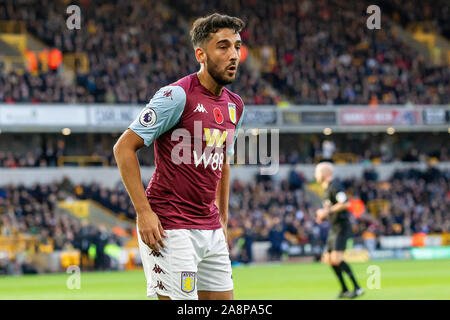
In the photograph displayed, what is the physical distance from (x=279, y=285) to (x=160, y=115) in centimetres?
1367

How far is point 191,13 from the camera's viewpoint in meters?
43.6

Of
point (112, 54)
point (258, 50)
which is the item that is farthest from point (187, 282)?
point (258, 50)

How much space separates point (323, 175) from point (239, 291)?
3.99 meters

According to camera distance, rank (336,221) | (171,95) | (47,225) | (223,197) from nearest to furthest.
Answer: (171,95)
(223,197)
(336,221)
(47,225)

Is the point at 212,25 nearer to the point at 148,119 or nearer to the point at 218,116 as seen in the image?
the point at 218,116

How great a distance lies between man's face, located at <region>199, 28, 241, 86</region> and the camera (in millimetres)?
5395

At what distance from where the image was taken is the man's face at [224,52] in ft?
17.7

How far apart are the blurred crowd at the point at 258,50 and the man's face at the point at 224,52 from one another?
29102mm

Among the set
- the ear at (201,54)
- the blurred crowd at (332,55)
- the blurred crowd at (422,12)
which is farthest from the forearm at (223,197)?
the blurred crowd at (422,12)

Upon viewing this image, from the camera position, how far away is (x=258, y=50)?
4222 cm

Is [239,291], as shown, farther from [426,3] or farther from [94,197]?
[426,3]

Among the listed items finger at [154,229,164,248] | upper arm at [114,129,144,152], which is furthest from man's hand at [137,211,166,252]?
upper arm at [114,129,144,152]

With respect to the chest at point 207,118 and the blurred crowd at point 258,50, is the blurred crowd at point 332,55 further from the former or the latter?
the chest at point 207,118

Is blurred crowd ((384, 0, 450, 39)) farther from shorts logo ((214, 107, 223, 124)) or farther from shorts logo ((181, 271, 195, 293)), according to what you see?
shorts logo ((181, 271, 195, 293))
